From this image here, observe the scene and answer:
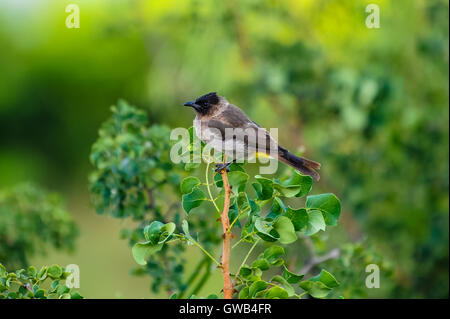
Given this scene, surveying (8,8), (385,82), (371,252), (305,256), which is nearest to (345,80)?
(385,82)

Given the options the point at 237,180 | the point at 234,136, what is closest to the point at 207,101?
the point at 234,136

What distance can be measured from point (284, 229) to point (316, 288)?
0.11m

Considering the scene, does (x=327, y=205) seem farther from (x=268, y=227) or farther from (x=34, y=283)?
(x=34, y=283)

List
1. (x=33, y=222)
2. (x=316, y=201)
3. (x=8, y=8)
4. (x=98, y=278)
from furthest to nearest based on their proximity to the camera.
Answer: (x=8, y=8)
(x=98, y=278)
(x=33, y=222)
(x=316, y=201)

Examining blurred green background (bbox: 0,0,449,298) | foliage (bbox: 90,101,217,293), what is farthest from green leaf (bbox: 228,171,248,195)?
blurred green background (bbox: 0,0,449,298)

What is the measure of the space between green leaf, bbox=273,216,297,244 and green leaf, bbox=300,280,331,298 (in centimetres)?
8

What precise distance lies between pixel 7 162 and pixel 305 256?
494 cm

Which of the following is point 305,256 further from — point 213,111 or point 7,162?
point 7,162

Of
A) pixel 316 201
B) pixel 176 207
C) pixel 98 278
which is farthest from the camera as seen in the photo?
pixel 98 278

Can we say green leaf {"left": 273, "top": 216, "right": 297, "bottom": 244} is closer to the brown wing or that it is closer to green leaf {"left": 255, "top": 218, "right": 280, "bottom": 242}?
green leaf {"left": 255, "top": 218, "right": 280, "bottom": 242}

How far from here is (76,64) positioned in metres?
6.31

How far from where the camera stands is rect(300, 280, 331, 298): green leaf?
869 millimetres

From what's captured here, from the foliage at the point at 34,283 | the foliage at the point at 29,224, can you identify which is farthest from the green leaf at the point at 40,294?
the foliage at the point at 29,224

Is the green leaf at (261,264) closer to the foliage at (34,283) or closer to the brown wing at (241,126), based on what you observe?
the foliage at (34,283)
